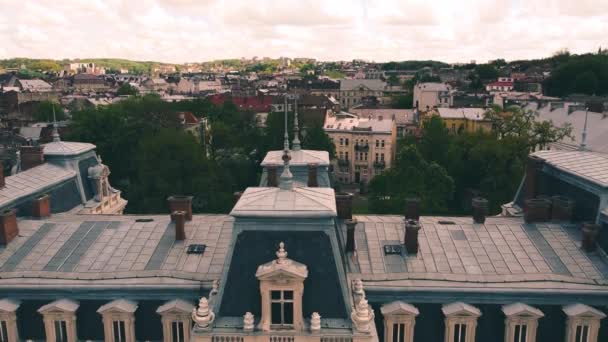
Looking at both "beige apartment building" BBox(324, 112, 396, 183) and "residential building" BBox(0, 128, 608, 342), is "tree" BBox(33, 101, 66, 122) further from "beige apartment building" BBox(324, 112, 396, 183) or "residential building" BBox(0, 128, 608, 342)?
"residential building" BBox(0, 128, 608, 342)

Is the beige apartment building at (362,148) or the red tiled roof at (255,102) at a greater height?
the red tiled roof at (255,102)

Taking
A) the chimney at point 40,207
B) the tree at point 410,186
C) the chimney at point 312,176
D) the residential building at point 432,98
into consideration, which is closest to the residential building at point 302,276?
the chimney at point 40,207

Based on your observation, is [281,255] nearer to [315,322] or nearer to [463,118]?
[315,322]

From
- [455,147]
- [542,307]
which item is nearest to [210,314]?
[542,307]

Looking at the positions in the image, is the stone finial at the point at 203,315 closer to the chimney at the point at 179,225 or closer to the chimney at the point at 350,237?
the chimney at the point at 350,237

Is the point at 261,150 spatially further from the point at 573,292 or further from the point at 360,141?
the point at 573,292
